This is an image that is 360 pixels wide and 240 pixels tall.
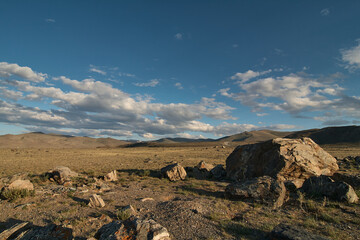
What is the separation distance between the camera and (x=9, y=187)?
1045cm

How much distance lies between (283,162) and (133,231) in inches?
467

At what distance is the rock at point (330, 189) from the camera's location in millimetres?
9211

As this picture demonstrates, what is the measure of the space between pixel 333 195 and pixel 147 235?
10.1m

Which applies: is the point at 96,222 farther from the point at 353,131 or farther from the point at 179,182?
the point at 353,131

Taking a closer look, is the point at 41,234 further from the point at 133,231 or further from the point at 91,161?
the point at 91,161

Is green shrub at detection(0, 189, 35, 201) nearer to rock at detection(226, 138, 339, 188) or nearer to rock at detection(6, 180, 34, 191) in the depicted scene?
rock at detection(6, 180, 34, 191)

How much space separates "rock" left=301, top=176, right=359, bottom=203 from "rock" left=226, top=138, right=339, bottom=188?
0.84 meters

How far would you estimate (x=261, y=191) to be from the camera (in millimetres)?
9547

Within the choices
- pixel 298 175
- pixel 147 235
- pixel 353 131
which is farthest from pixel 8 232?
pixel 353 131

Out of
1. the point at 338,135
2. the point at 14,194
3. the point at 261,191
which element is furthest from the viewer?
the point at 338,135

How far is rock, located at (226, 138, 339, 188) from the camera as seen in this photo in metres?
13.0

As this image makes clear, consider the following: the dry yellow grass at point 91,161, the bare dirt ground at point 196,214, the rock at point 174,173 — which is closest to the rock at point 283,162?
the bare dirt ground at point 196,214

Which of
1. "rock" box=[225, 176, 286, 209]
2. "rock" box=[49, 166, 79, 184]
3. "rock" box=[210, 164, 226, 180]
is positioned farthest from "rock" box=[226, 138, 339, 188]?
"rock" box=[49, 166, 79, 184]

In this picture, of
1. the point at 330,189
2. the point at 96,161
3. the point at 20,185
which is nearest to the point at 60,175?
the point at 20,185
